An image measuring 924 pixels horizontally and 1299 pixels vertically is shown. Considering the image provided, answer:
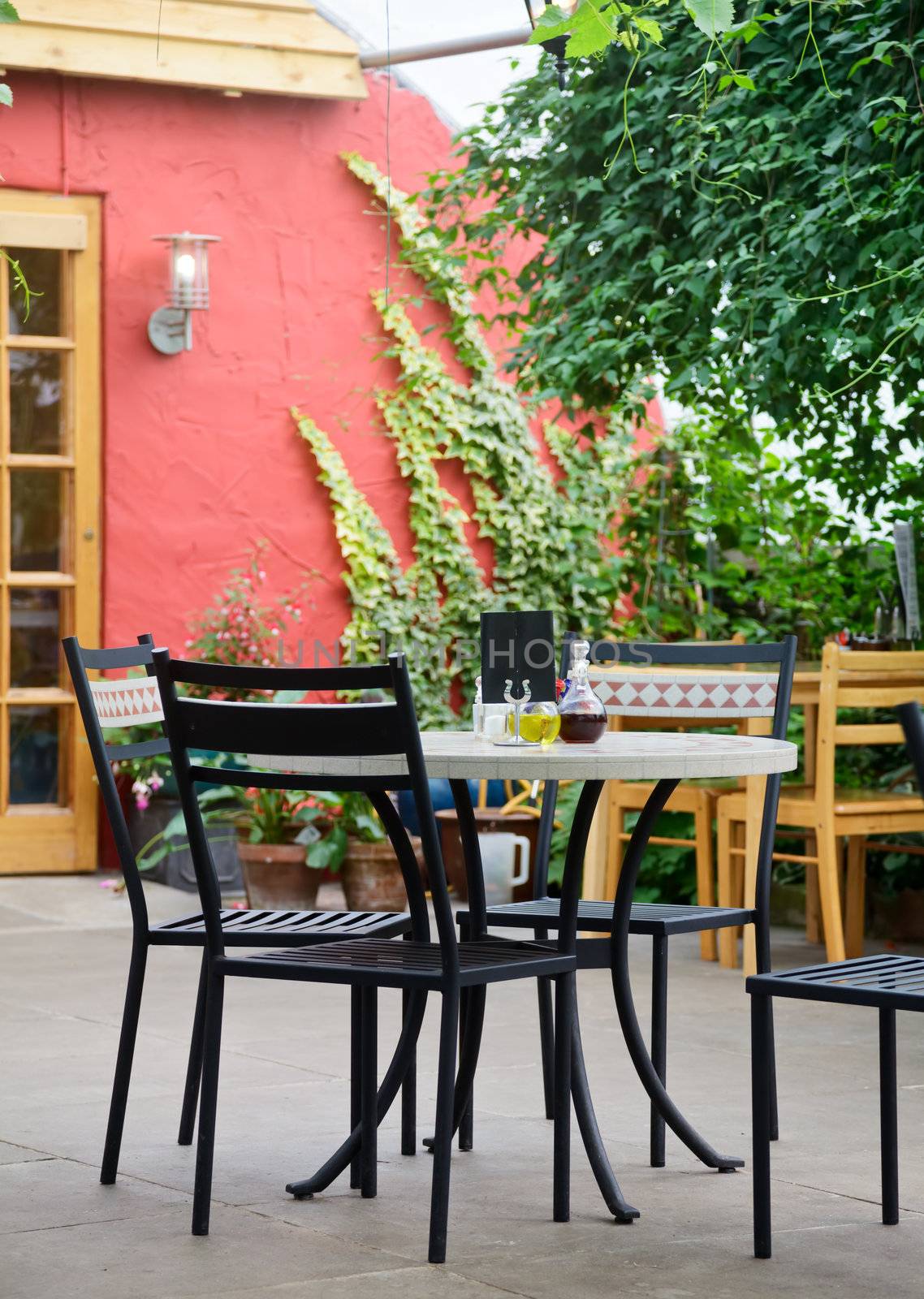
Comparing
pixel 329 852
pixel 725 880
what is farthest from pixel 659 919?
pixel 329 852

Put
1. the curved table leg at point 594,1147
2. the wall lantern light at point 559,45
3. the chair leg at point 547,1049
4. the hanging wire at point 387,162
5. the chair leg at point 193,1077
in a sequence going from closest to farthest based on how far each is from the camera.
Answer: the curved table leg at point 594,1147, the chair leg at point 193,1077, the chair leg at point 547,1049, the wall lantern light at point 559,45, the hanging wire at point 387,162

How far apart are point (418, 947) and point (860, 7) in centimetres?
316

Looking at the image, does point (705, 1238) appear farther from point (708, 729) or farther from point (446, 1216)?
point (708, 729)

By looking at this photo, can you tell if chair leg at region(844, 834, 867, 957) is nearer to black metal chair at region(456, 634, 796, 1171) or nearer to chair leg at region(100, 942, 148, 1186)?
black metal chair at region(456, 634, 796, 1171)

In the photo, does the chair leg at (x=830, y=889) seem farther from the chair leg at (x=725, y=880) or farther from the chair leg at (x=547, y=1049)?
the chair leg at (x=547, y=1049)

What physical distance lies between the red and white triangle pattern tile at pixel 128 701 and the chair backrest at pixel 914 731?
1817 millimetres

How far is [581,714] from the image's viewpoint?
3.02 metres

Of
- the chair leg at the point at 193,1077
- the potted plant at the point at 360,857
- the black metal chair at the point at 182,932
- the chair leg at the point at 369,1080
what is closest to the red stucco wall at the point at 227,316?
the potted plant at the point at 360,857

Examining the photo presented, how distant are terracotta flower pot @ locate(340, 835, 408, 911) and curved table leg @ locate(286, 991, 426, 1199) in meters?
2.68

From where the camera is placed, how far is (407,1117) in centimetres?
324

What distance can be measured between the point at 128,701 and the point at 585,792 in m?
0.99

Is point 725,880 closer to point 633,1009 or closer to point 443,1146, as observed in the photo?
point 633,1009

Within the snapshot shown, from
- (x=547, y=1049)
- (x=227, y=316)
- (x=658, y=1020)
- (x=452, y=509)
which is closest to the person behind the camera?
(x=658, y=1020)

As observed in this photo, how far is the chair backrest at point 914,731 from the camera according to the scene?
1911mm
